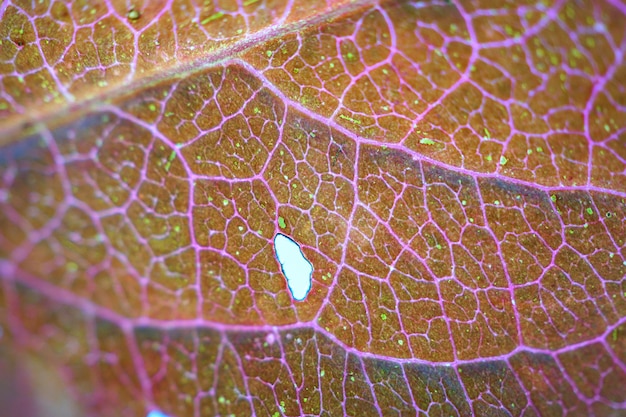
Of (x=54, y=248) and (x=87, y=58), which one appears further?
(x=87, y=58)

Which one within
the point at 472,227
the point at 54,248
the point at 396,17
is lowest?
the point at 472,227

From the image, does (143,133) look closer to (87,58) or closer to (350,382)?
(87,58)

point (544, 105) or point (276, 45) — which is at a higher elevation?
point (276, 45)

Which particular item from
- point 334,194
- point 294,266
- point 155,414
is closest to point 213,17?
point 334,194

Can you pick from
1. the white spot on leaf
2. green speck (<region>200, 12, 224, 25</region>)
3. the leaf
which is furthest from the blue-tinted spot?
green speck (<region>200, 12, 224, 25</region>)

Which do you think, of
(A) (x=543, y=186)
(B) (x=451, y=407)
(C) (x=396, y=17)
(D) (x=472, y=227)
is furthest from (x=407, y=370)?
(C) (x=396, y=17)

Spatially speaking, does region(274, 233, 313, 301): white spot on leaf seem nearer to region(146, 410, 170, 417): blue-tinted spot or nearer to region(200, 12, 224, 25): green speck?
region(146, 410, 170, 417): blue-tinted spot
